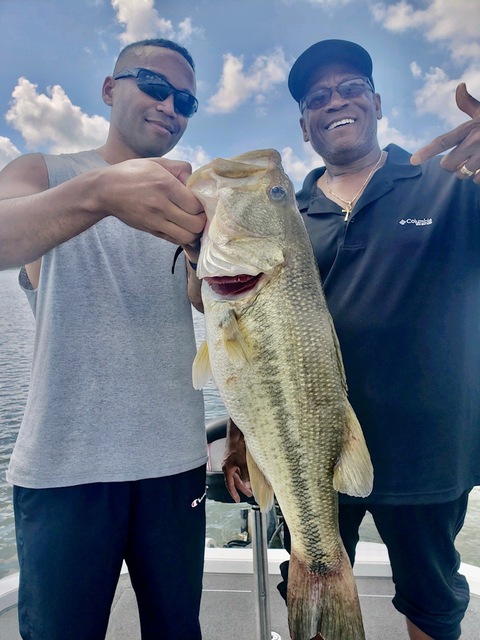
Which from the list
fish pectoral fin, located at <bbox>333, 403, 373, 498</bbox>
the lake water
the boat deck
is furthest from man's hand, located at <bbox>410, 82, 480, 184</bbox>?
the lake water

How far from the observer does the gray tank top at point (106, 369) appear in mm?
1696

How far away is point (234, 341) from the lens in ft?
5.18

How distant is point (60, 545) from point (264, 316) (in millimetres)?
1134

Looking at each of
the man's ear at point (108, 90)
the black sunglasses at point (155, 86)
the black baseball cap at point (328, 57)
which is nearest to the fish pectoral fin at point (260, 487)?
the black sunglasses at point (155, 86)

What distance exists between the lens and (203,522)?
6.37ft

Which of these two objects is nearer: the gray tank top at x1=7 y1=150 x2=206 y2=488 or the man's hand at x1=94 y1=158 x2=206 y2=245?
the man's hand at x1=94 y1=158 x2=206 y2=245

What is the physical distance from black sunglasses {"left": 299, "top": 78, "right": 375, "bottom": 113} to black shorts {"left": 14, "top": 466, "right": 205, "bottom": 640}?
220 centimetres

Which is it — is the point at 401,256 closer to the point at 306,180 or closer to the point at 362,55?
the point at 306,180

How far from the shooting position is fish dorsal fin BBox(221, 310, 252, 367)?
5.18 ft

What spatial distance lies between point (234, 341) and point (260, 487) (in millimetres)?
645

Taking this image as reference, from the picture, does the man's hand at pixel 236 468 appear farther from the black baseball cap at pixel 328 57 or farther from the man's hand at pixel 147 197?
the black baseball cap at pixel 328 57

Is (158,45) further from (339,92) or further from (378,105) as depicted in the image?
(378,105)

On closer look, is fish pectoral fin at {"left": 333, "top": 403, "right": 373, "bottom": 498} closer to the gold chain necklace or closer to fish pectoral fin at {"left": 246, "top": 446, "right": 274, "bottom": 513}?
fish pectoral fin at {"left": 246, "top": 446, "right": 274, "bottom": 513}

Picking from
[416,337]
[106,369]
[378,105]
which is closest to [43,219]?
[106,369]
